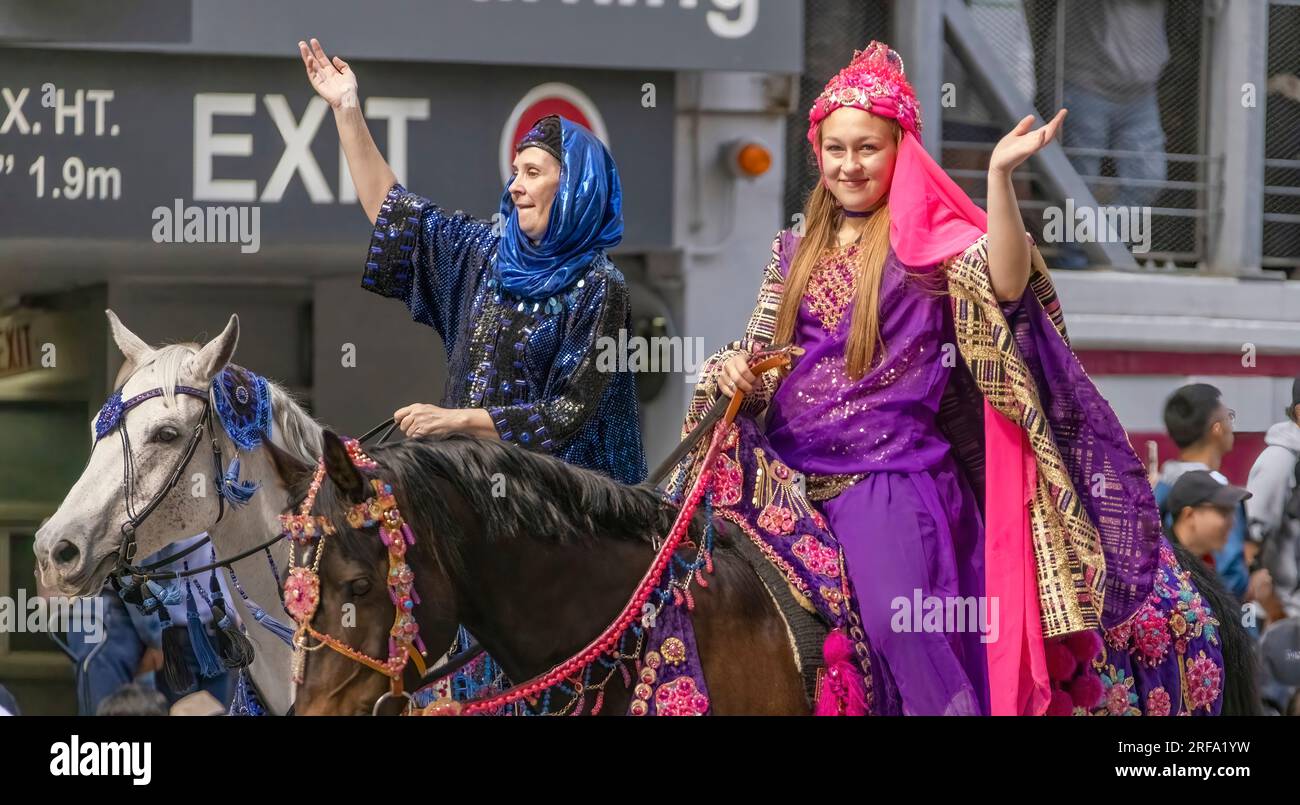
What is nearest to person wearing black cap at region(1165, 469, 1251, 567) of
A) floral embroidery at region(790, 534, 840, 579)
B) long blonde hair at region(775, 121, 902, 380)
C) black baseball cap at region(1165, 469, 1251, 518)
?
black baseball cap at region(1165, 469, 1251, 518)

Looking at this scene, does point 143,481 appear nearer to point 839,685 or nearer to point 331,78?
point 331,78

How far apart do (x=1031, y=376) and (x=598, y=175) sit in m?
1.06

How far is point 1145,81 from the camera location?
881 cm

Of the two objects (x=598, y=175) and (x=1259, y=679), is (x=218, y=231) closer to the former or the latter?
(x=598, y=175)

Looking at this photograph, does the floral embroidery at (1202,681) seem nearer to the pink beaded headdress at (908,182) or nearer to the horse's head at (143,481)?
the pink beaded headdress at (908,182)

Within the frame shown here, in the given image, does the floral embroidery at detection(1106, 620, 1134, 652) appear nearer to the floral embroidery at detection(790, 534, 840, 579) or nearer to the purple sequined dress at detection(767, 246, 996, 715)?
the purple sequined dress at detection(767, 246, 996, 715)

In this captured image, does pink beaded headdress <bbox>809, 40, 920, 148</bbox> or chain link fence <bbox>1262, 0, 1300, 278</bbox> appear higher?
chain link fence <bbox>1262, 0, 1300, 278</bbox>

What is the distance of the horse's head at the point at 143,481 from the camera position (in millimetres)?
4176

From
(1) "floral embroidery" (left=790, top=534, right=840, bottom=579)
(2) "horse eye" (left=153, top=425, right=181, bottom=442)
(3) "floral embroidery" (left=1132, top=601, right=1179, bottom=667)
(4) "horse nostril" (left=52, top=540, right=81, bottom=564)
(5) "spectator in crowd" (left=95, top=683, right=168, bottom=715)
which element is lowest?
(5) "spectator in crowd" (left=95, top=683, right=168, bottom=715)

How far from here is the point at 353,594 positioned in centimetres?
309

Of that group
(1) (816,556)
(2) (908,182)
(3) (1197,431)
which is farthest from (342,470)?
(3) (1197,431)

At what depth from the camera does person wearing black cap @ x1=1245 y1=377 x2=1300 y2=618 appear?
21.2 ft

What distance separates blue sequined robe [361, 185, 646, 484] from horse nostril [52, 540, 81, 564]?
88 centimetres
